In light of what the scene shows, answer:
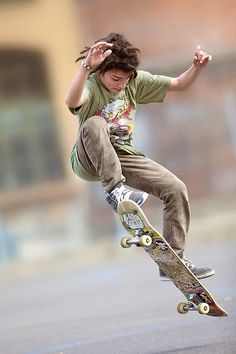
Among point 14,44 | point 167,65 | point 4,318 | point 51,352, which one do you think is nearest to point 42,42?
point 14,44

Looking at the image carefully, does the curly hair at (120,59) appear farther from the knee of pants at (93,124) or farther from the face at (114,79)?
the knee of pants at (93,124)

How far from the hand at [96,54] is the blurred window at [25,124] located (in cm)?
1306

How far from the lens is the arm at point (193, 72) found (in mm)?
6324

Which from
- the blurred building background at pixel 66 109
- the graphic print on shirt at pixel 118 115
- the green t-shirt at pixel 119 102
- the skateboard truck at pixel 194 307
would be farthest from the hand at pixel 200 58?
the blurred building background at pixel 66 109

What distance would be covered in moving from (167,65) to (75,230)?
341cm

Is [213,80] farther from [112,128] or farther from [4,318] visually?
[112,128]

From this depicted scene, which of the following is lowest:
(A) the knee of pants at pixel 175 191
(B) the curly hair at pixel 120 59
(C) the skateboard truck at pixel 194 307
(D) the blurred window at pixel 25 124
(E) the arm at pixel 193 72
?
(D) the blurred window at pixel 25 124

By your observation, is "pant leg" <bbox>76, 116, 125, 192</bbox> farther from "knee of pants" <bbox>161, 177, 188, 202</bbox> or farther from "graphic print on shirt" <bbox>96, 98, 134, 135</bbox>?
"knee of pants" <bbox>161, 177, 188, 202</bbox>

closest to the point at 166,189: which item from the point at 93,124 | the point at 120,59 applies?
the point at 93,124

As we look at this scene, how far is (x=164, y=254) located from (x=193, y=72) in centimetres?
115

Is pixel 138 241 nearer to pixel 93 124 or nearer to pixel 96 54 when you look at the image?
pixel 93 124

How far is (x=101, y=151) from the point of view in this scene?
602 centimetres

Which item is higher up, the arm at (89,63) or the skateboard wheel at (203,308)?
the arm at (89,63)

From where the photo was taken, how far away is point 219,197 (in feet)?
60.1
